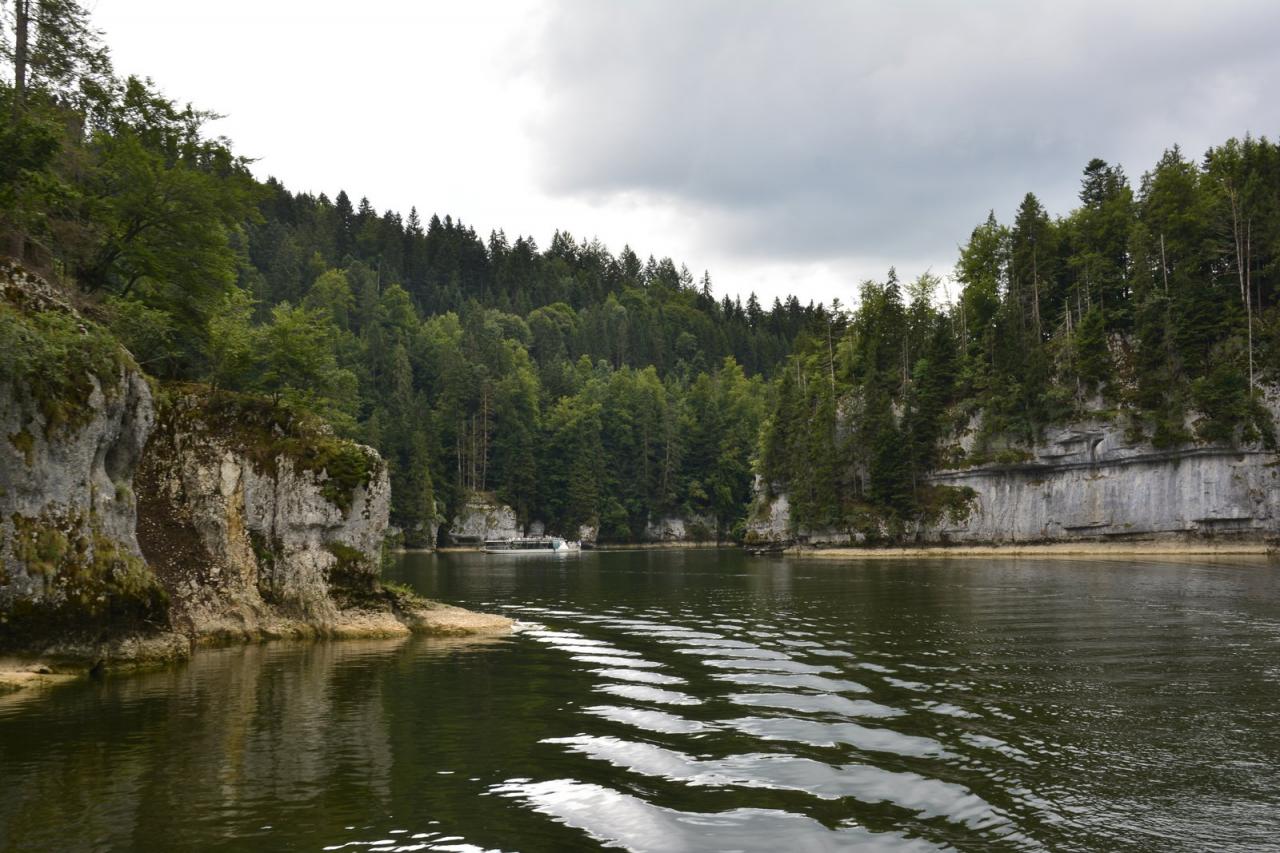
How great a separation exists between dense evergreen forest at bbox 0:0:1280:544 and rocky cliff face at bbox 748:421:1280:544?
209cm

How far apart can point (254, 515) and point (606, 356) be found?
176 metres

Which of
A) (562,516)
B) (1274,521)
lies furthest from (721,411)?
(1274,521)

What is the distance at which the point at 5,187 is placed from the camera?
21.5m

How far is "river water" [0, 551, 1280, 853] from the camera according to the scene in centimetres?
902

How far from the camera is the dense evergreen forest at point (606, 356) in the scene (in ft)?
92.0

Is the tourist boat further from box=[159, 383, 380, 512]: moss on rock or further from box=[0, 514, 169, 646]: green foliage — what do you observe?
box=[0, 514, 169, 646]: green foliage

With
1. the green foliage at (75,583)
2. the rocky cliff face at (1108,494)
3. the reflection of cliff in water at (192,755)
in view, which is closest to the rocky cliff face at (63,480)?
the green foliage at (75,583)

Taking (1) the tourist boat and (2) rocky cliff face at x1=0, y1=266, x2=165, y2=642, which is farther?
(1) the tourist boat

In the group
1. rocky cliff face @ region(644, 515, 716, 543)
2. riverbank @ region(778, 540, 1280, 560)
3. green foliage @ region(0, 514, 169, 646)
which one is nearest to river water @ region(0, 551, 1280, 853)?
green foliage @ region(0, 514, 169, 646)

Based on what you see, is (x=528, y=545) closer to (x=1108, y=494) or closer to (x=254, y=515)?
(x=1108, y=494)

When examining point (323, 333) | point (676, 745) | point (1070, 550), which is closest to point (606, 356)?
point (1070, 550)

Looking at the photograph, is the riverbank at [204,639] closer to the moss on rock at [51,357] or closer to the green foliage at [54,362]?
the moss on rock at [51,357]

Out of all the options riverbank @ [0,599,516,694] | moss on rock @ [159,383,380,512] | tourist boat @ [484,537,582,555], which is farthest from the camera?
tourist boat @ [484,537,582,555]

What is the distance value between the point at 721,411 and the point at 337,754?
5920 inches
